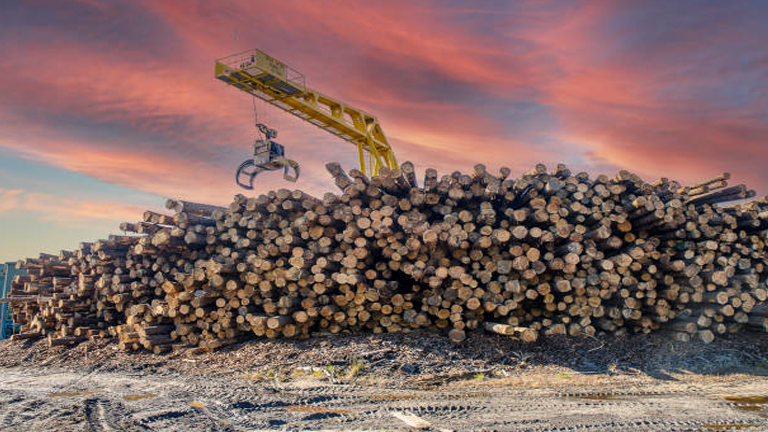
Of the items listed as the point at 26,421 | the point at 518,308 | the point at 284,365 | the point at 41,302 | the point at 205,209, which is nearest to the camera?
the point at 26,421

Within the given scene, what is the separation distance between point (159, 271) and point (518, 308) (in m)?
5.28

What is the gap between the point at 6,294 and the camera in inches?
452

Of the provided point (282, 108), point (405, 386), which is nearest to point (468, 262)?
point (405, 386)

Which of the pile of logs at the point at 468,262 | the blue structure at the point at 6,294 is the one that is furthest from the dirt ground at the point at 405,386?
the blue structure at the point at 6,294

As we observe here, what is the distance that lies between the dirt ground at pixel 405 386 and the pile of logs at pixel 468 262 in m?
0.31

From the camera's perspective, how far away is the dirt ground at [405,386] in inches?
166

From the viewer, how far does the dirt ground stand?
422 cm

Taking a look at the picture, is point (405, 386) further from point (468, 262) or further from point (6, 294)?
point (6, 294)

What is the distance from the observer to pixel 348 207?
262 inches

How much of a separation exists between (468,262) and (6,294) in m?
10.9

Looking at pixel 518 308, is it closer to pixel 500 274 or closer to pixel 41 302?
pixel 500 274

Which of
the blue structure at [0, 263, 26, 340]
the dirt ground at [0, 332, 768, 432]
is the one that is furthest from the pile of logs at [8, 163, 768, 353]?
the blue structure at [0, 263, 26, 340]

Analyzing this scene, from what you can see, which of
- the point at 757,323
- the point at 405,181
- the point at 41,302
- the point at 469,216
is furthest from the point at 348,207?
the point at 41,302

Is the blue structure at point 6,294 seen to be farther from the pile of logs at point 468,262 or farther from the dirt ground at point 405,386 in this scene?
the pile of logs at point 468,262
